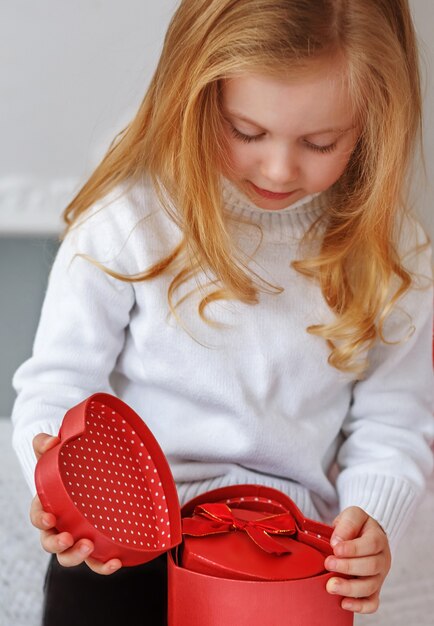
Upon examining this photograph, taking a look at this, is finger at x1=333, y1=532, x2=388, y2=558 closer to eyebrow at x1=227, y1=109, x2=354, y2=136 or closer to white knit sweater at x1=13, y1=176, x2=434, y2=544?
white knit sweater at x1=13, y1=176, x2=434, y2=544

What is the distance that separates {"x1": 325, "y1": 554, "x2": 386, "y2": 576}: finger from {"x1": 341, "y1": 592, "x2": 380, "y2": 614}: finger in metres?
0.02

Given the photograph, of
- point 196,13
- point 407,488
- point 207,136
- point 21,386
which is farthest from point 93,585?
point 196,13

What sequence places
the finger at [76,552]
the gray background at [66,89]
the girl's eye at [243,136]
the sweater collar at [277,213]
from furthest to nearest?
the gray background at [66,89] → the sweater collar at [277,213] → the girl's eye at [243,136] → the finger at [76,552]

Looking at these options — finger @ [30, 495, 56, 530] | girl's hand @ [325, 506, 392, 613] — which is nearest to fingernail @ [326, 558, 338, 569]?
girl's hand @ [325, 506, 392, 613]

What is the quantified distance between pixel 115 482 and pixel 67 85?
63cm

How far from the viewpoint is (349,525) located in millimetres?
936

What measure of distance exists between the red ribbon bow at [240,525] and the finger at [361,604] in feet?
0.22

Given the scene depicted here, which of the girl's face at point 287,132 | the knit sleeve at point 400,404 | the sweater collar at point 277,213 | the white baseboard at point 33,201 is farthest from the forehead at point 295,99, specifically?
the white baseboard at point 33,201

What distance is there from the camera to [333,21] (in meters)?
0.89

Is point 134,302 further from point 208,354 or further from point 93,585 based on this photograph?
point 93,585

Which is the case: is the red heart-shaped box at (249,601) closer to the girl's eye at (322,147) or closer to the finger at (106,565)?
the finger at (106,565)

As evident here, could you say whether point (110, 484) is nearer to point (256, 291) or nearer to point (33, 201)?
point (256, 291)

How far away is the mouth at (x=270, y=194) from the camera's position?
1.00 meters

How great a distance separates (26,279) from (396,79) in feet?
2.48
